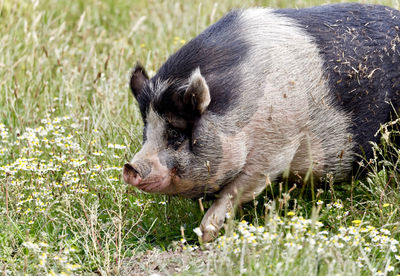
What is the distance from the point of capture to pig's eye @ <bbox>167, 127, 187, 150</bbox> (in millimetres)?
3936

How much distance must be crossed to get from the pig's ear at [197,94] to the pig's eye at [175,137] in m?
0.19

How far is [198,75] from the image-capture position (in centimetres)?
373

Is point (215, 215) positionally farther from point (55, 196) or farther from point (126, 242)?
point (55, 196)

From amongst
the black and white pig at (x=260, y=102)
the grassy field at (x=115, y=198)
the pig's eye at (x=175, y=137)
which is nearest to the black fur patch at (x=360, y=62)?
the black and white pig at (x=260, y=102)

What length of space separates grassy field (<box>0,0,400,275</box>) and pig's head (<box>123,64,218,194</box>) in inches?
12.3

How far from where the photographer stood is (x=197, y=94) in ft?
12.3

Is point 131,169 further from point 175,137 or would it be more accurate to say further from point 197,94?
point 197,94

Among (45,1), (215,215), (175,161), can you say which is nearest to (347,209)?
(215,215)

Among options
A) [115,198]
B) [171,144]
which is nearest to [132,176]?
[171,144]

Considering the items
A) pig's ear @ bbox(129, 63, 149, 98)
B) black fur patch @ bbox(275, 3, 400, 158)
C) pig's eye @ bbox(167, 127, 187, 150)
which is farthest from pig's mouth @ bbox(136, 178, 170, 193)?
black fur patch @ bbox(275, 3, 400, 158)

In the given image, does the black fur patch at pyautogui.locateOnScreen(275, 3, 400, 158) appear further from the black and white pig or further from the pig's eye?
the pig's eye

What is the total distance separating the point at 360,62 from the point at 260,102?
762mm

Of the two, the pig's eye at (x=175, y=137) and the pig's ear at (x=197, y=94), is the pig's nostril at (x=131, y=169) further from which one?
the pig's ear at (x=197, y=94)

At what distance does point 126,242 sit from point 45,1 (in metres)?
4.35
